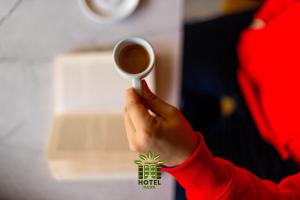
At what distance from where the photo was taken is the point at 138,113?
1.60ft

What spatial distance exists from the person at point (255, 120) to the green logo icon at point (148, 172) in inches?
1.2

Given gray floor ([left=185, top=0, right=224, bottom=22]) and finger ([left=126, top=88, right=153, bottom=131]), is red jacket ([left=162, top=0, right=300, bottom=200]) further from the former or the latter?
gray floor ([left=185, top=0, right=224, bottom=22])

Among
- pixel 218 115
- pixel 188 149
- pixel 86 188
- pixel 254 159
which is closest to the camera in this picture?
pixel 188 149

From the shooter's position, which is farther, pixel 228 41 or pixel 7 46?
pixel 228 41

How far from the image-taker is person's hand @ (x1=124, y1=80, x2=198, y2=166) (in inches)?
19.2

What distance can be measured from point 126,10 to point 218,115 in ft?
1.44

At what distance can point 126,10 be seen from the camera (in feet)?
2.33

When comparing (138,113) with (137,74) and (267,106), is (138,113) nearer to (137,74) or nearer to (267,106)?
(137,74)

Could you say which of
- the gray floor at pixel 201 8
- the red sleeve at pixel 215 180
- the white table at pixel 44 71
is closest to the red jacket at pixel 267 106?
the red sleeve at pixel 215 180

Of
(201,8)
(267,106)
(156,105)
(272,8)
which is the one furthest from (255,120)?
(201,8)

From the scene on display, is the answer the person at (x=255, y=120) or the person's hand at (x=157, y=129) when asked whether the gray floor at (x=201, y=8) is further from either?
the person's hand at (x=157, y=129)

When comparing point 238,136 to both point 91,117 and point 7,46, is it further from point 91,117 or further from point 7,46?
point 7,46

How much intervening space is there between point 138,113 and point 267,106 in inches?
15.8

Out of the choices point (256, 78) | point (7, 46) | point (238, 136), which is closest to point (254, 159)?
point (238, 136)
